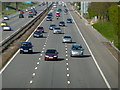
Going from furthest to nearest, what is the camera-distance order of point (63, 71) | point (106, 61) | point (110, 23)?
1. point (110, 23)
2. point (106, 61)
3. point (63, 71)

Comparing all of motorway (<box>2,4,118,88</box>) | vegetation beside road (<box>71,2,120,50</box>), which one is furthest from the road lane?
vegetation beside road (<box>71,2,120,50</box>)

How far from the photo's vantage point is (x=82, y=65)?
47.8 m

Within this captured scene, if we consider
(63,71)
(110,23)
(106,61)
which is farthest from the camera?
(110,23)

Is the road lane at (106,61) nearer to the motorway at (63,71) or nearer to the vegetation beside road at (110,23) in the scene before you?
the motorway at (63,71)

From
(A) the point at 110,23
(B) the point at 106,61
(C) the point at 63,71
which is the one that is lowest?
(A) the point at 110,23

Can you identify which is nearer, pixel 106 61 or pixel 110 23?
pixel 106 61

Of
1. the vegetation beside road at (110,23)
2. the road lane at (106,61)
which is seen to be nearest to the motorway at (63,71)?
the road lane at (106,61)

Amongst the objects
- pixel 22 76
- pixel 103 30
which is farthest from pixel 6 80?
pixel 103 30

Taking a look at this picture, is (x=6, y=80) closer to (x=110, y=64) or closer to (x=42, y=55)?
(x=110, y=64)

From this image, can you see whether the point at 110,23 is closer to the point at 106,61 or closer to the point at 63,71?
the point at 106,61

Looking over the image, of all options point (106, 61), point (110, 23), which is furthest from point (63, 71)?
point (110, 23)

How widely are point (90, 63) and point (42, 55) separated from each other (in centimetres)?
870

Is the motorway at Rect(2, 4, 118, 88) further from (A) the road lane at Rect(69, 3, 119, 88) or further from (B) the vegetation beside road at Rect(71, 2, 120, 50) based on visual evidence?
(B) the vegetation beside road at Rect(71, 2, 120, 50)

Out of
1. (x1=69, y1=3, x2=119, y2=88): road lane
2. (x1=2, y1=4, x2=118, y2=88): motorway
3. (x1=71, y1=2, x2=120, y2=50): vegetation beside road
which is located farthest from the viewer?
(x1=71, y1=2, x2=120, y2=50): vegetation beside road
